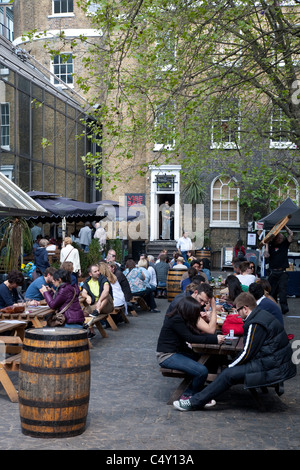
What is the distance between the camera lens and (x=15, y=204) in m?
12.4

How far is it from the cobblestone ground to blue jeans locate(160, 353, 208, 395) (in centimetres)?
32

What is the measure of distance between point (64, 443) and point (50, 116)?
73.4ft

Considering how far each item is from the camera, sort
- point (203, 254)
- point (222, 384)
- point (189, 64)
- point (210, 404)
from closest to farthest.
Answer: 1. point (222, 384)
2. point (210, 404)
3. point (189, 64)
4. point (203, 254)

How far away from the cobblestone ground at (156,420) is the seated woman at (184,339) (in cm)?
42

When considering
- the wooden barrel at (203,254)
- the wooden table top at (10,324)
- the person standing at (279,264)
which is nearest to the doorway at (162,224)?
the wooden barrel at (203,254)

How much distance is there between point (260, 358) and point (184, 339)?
86 centimetres

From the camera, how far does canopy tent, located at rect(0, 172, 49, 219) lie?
38.6ft

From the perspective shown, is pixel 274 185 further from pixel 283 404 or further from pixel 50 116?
pixel 283 404

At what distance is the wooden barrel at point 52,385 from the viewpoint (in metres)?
5.59

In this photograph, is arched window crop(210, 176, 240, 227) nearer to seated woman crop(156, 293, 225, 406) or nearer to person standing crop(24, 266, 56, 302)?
person standing crop(24, 266, 56, 302)

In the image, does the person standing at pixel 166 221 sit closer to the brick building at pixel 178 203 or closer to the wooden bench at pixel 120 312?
the brick building at pixel 178 203

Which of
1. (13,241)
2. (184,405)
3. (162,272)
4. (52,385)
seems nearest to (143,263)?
(162,272)

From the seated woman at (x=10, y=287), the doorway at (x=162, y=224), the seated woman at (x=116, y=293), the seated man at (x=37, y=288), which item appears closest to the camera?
the seated woman at (x=10, y=287)

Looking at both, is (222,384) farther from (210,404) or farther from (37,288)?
(37,288)
